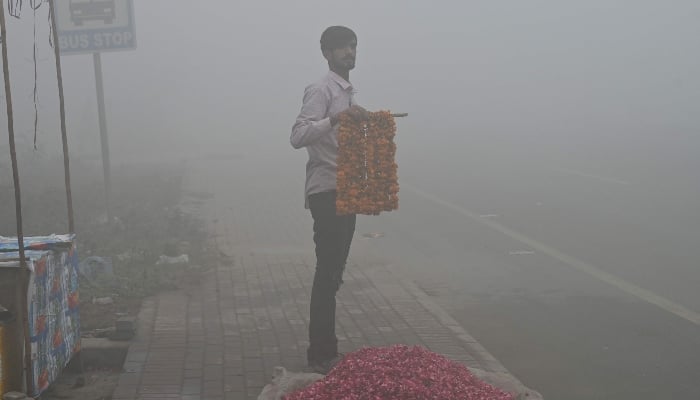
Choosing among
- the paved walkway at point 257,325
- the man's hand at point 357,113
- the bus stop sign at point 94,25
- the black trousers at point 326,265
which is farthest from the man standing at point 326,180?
the bus stop sign at point 94,25

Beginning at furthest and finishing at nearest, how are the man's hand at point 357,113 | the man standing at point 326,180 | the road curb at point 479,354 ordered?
the man standing at point 326,180, the man's hand at point 357,113, the road curb at point 479,354

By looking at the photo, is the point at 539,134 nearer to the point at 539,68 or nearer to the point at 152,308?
the point at 152,308

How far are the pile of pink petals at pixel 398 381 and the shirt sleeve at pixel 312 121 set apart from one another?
4.55 feet

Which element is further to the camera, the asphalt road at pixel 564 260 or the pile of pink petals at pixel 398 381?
the asphalt road at pixel 564 260

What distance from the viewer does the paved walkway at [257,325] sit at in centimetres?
520

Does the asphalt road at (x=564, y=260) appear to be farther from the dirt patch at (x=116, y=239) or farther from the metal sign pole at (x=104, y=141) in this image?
the metal sign pole at (x=104, y=141)

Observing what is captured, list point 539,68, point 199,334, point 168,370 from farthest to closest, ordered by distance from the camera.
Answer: point 539,68, point 199,334, point 168,370

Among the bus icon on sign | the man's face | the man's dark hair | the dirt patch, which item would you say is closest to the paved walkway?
the dirt patch

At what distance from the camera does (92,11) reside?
10.6 metres

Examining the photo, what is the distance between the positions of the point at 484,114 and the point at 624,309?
34366 millimetres

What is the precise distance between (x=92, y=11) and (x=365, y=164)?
690cm

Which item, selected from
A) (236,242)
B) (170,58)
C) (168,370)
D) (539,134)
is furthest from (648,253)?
(170,58)

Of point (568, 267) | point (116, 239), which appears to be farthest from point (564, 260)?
point (116, 239)

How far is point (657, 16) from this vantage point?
59844 millimetres
